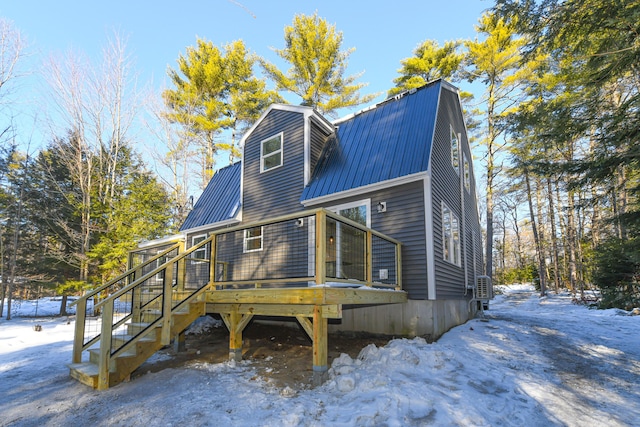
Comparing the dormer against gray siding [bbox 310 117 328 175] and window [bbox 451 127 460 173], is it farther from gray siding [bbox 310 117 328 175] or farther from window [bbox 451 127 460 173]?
window [bbox 451 127 460 173]

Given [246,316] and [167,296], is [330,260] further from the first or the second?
[167,296]

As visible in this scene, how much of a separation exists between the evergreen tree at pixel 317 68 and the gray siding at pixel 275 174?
9780 mm

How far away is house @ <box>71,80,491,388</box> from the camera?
5094 mm

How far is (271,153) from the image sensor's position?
10.1 metres

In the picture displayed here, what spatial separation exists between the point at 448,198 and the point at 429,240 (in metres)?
2.43

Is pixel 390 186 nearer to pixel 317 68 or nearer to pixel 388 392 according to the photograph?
pixel 388 392

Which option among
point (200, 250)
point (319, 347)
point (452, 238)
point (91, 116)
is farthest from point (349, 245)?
point (91, 116)

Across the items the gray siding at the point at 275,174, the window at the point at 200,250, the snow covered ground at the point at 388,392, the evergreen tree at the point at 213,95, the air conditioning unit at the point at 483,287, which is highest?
the evergreen tree at the point at 213,95

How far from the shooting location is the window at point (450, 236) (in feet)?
25.7

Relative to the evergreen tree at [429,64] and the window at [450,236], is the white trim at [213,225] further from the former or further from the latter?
the evergreen tree at [429,64]

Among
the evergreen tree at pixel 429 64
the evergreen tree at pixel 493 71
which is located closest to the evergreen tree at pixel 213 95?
the evergreen tree at pixel 429 64

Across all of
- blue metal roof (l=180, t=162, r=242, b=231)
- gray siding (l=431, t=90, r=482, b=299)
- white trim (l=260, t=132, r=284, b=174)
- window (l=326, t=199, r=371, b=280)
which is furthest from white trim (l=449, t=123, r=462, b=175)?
blue metal roof (l=180, t=162, r=242, b=231)

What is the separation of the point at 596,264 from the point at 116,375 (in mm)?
14666

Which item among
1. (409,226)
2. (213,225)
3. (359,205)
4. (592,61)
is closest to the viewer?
(592,61)
